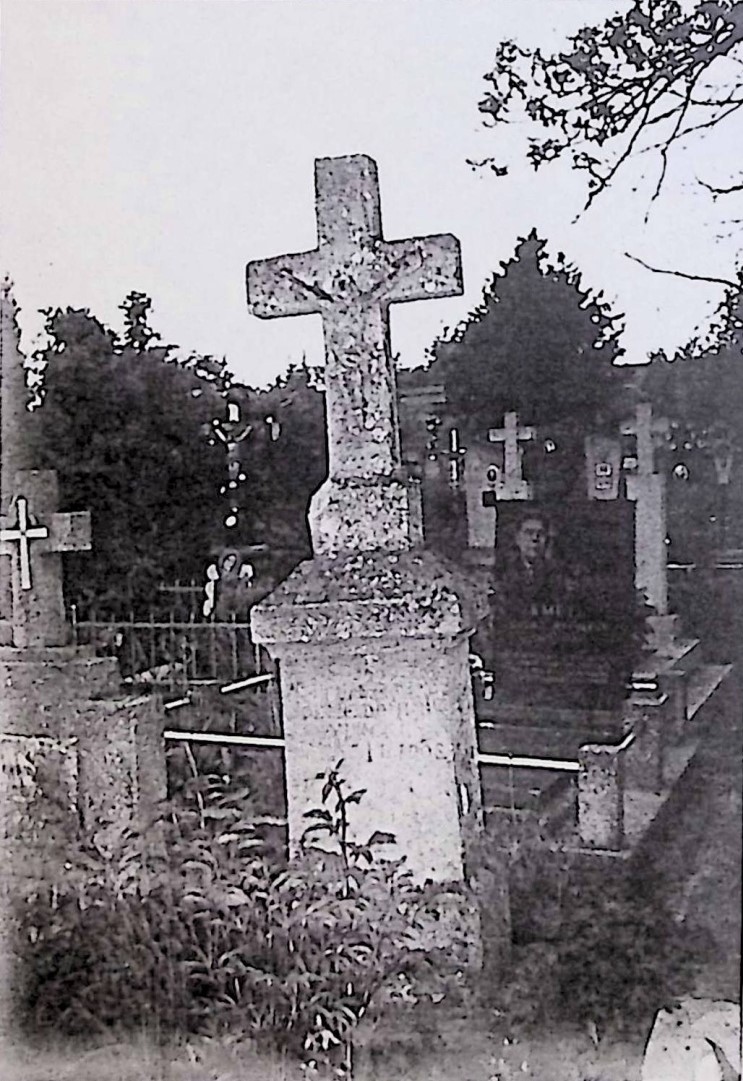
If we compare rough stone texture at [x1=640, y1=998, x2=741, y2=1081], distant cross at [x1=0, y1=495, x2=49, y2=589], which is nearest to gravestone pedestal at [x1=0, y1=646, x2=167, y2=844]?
distant cross at [x1=0, y1=495, x2=49, y2=589]

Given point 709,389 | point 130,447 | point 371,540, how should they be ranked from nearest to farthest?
1. point 709,389
2. point 371,540
3. point 130,447

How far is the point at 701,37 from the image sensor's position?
140 cm

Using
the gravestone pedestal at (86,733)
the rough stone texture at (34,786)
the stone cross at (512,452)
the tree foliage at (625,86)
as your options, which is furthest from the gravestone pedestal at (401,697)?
the tree foliage at (625,86)

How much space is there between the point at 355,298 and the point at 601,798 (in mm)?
564

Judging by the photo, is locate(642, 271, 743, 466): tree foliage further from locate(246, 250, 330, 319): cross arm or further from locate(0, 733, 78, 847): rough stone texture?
locate(0, 733, 78, 847): rough stone texture

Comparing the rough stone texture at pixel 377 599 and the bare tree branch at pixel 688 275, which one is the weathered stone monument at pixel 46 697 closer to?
the rough stone texture at pixel 377 599

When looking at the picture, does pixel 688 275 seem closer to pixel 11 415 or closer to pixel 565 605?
pixel 565 605

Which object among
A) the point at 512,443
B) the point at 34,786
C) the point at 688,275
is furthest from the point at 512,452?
the point at 34,786

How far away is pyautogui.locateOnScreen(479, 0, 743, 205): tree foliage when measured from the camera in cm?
139

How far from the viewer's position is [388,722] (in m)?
1.48

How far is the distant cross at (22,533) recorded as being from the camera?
1625 millimetres

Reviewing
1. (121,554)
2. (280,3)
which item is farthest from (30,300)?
(280,3)

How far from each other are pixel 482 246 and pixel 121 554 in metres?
0.52

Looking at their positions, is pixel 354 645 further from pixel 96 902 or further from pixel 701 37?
pixel 701 37
